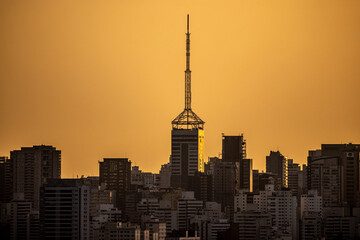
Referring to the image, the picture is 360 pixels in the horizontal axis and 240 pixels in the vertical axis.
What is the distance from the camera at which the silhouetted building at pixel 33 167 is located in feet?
565

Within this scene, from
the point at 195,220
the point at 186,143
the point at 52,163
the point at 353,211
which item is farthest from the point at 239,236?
the point at 186,143

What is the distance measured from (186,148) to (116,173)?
43.1 ft

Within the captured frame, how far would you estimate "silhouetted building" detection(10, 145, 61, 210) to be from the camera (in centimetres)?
17212

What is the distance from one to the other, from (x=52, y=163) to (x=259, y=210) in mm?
21715

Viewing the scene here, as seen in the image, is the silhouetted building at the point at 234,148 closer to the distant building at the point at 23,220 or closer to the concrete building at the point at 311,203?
the concrete building at the point at 311,203

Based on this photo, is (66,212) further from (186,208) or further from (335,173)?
(335,173)

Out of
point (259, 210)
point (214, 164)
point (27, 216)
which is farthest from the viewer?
point (214, 164)

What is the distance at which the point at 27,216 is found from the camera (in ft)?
502

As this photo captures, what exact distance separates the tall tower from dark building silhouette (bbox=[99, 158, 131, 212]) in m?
7.44

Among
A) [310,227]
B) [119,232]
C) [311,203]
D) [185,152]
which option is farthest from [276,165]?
[119,232]

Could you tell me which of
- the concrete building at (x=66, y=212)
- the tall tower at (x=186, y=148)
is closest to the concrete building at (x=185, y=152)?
the tall tower at (x=186, y=148)

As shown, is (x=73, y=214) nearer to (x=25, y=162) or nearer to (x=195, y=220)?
(x=195, y=220)

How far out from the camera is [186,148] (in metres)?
199

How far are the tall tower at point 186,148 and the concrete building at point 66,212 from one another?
54.5 m
